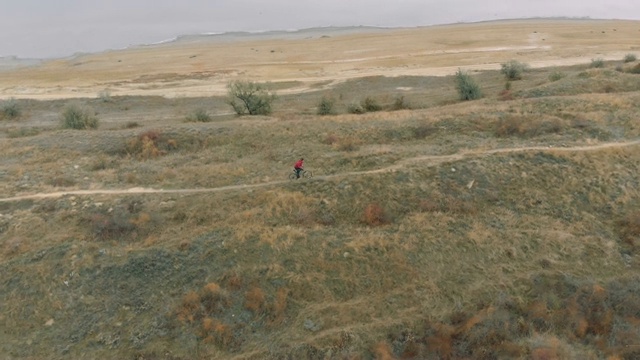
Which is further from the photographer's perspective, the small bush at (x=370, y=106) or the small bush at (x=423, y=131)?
the small bush at (x=370, y=106)

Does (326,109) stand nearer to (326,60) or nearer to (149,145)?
(149,145)

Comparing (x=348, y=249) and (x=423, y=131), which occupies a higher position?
(x=423, y=131)

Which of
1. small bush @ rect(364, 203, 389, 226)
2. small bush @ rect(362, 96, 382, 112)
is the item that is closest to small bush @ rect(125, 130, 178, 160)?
small bush @ rect(364, 203, 389, 226)

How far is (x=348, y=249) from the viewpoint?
1994 cm

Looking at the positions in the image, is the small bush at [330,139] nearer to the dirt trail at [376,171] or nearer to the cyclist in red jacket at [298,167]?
the dirt trail at [376,171]

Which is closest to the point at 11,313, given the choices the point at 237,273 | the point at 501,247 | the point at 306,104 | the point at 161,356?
the point at 161,356

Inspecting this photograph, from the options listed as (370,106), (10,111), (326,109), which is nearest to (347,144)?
(326,109)

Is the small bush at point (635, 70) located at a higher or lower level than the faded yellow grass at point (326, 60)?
lower

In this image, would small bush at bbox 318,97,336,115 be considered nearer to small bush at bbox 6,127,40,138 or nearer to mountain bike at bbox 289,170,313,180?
mountain bike at bbox 289,170,313,180

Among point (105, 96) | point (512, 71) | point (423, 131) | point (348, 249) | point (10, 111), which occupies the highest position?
point (512, 71)

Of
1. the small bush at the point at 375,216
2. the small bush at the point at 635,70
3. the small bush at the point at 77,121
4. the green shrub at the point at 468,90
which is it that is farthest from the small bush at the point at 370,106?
the small bush at the point at 375,216

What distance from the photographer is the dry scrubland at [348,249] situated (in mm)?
16688

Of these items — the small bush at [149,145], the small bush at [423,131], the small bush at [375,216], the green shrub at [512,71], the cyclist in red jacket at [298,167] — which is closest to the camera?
the small bush at [375,216]

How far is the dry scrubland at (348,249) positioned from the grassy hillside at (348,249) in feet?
0.25
